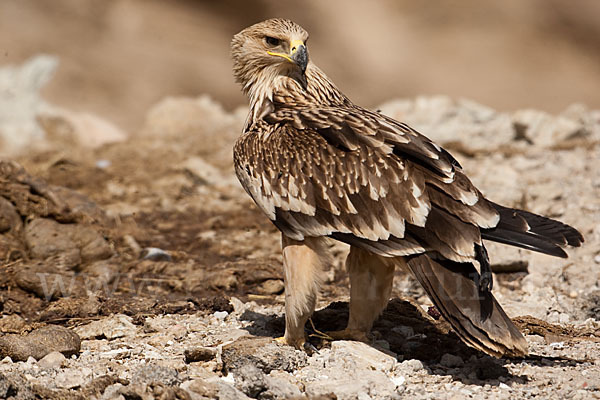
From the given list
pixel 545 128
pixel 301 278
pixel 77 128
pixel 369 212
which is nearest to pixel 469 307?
pixel 369 212

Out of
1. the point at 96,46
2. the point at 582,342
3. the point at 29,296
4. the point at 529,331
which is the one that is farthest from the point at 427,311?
the point at 96,46

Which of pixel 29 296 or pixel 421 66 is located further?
pixel 421 66

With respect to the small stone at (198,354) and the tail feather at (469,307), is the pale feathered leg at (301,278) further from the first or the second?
the tail feather at (469,307)

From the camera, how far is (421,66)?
18.4 metres

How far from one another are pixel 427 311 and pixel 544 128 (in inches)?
321

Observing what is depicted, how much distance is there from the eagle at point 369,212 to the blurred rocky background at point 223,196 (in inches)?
15.8

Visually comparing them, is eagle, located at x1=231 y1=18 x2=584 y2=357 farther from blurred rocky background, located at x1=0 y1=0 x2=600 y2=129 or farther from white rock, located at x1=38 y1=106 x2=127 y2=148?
blurred rocky background, located at x1=0 y1=0 x2=600 y2=129

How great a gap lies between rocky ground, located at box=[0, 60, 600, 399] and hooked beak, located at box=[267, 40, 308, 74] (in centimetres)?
192

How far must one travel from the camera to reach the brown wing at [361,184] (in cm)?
497

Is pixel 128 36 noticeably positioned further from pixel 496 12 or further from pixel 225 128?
pixel 496 12

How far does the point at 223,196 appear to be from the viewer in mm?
10953

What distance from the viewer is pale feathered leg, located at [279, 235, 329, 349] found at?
5.29 meters

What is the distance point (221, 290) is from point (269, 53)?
7.47 ft

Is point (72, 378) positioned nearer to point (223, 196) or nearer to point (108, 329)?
point (108, 329)
